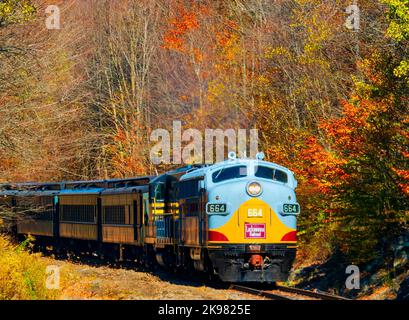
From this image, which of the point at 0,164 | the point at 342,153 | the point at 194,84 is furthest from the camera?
the point at 194,84

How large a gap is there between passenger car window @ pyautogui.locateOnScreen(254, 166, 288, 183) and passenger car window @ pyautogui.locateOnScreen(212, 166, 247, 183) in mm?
335

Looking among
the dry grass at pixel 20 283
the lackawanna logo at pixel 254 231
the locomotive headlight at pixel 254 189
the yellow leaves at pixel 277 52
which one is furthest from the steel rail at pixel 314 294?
the yellow leaves at pixel 277 52

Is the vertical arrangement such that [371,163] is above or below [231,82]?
below

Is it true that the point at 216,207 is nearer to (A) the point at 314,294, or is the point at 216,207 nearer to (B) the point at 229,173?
(B) the point at 229,173

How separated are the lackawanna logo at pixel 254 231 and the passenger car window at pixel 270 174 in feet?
4.56

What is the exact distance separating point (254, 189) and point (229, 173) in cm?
85

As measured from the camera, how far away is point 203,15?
52.8 metres

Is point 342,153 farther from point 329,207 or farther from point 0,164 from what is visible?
point 0,164

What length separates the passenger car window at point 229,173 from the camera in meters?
21.9

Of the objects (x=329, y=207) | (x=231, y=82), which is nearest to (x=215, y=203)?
(x=329, y=207)

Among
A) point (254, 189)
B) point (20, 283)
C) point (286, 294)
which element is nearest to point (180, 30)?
point (254, 189)

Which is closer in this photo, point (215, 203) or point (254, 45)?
point (215, 203)

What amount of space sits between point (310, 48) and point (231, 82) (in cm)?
834
